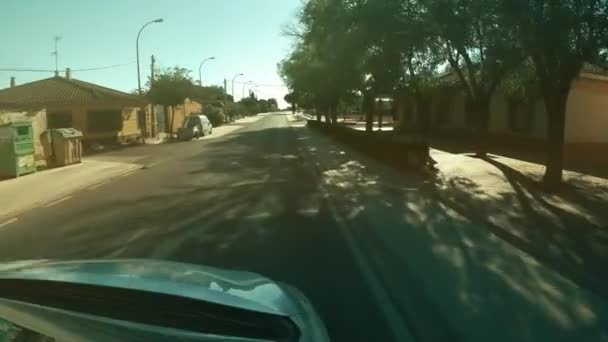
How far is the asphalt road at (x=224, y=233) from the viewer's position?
6281 mm

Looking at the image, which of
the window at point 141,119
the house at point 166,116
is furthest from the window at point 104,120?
the house at point 166,116

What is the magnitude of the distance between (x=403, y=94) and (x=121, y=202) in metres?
17.8

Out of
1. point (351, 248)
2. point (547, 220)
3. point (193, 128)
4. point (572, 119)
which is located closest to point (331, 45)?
point (572, 119)

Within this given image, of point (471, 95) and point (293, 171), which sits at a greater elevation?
point (471, 95)

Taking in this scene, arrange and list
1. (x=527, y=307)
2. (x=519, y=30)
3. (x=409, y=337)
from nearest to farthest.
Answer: (x=409, y=337)
(x=527, y=307)
(x=519, y=30)

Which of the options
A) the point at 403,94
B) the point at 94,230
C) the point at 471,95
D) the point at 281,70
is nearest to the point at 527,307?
the point at 94,230

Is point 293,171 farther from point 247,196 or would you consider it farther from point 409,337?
point 409,337

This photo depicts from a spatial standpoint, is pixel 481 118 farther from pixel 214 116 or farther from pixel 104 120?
pixel 214 116

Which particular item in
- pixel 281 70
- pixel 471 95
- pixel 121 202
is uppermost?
pixel 281 70

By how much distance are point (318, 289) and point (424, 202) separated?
7.19 metres

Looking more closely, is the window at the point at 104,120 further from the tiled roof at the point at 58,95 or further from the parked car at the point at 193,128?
the parked car at the point at 193,128

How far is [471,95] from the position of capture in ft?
74.5

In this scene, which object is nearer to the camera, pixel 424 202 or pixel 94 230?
pixel 94 230

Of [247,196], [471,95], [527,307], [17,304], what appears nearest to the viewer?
[17,304]
